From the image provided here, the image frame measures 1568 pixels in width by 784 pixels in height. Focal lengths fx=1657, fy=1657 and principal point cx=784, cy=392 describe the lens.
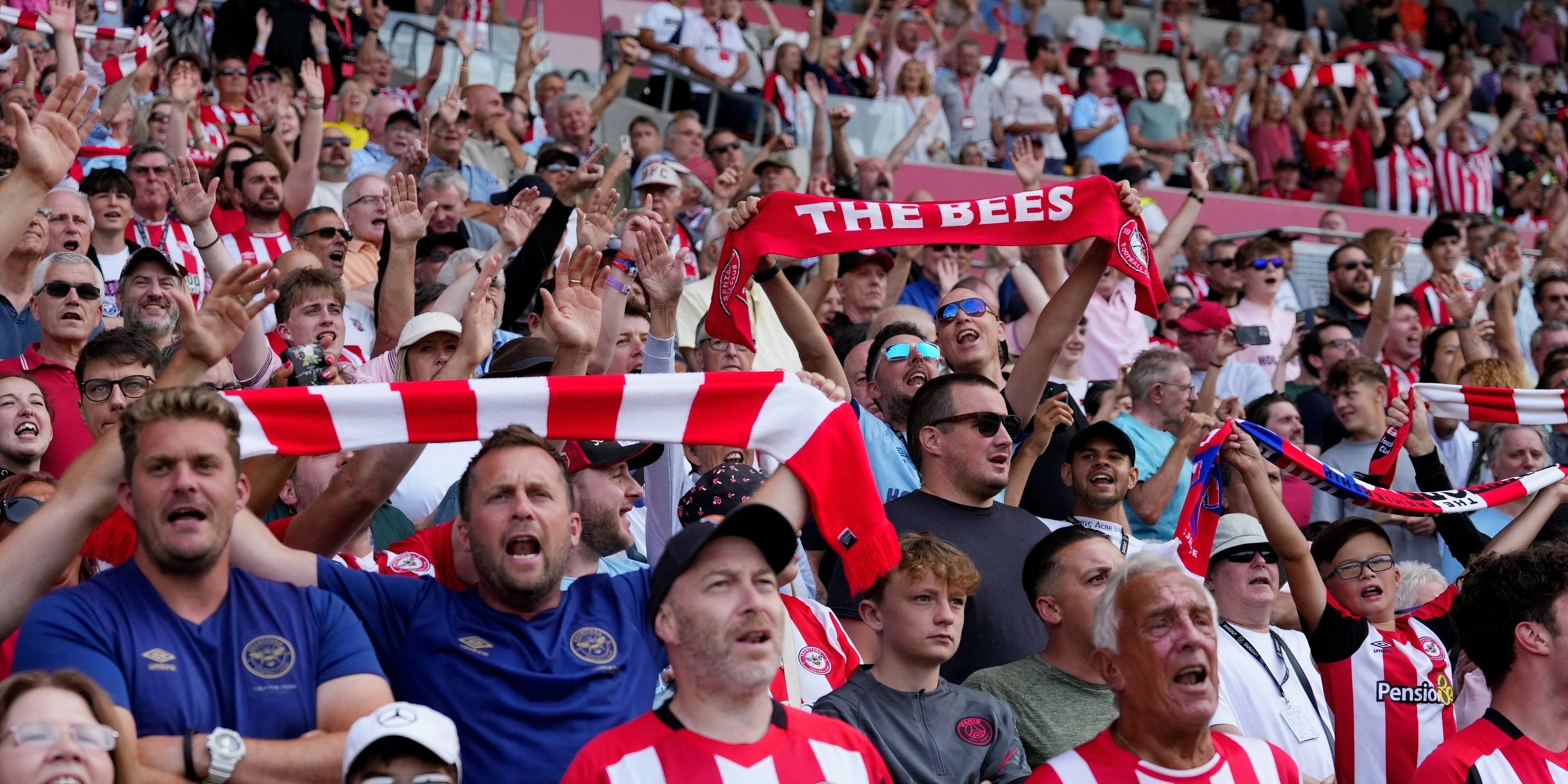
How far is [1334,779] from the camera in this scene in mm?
5383

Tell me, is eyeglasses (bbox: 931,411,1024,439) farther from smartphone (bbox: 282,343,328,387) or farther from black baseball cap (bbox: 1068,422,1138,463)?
smartphone (bbox: 282,343,328,387)

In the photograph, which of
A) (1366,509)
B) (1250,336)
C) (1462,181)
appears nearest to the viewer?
(1366,509)

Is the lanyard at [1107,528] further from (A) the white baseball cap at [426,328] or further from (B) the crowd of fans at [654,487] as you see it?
(A) the white baseball cap at [426,328]

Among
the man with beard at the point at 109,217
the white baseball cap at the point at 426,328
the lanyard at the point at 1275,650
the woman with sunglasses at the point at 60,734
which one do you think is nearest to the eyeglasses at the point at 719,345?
the white baseball cap at the point at 426,328

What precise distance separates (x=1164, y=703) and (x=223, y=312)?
2.58 m

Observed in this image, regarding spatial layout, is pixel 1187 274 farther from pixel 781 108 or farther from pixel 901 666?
pixel 901 666

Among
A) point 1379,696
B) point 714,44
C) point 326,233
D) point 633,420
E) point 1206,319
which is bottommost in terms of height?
point 1379,696

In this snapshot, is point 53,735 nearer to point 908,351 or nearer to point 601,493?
point 601,493

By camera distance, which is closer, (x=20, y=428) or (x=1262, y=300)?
(x=20, y=428)

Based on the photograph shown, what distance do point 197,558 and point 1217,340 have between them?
6208 millimetres

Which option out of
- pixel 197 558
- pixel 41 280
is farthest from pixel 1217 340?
pixel 197 558

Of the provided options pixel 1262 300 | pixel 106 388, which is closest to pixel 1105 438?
pixel 106 388

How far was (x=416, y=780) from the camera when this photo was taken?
3367 mm

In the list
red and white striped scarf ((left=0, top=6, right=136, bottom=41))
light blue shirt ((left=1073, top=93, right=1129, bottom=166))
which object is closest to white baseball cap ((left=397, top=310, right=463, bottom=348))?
red and white striped scarf ((left=0, top=6, right=136, bottom=41))
